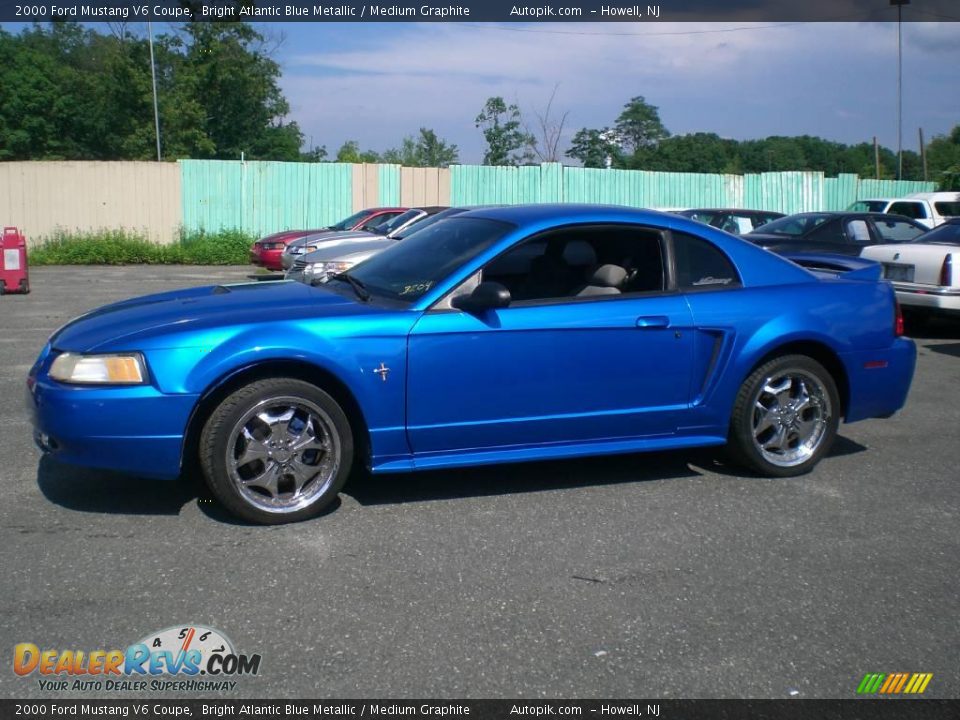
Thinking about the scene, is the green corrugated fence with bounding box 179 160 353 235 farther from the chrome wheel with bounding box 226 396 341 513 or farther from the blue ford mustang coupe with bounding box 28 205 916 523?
the chrome wheel with bounding box 226 396 341 513

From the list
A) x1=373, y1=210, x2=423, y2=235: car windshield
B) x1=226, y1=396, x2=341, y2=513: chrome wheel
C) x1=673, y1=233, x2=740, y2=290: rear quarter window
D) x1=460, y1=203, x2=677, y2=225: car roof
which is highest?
x1=373, y1=210, x2=423, y2=235: car windshield

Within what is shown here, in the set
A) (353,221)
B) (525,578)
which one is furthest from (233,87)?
(525,578)

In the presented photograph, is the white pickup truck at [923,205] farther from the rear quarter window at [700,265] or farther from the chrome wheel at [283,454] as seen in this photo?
the chrome wheel at [283,454]

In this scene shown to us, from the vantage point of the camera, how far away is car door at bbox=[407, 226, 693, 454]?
489cm

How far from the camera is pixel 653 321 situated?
5.31 meters

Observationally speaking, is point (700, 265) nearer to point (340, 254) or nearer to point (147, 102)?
point (340, 254)

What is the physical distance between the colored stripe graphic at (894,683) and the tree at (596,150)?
105 feet

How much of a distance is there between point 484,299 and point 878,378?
265 centimetres

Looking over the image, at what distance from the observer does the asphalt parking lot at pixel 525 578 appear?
3.44m

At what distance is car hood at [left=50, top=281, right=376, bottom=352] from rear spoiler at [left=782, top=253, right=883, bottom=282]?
10.5ft

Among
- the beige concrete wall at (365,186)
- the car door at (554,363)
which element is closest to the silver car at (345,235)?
the beige concrete wall at (365,186)

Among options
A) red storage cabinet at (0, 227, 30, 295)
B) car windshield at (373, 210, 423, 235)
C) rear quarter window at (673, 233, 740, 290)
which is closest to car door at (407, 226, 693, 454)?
rear quarter window at (673, 233, 740, 290)

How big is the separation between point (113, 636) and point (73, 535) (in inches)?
45.0

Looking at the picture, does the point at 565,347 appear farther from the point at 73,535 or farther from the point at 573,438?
the point at 73,535
